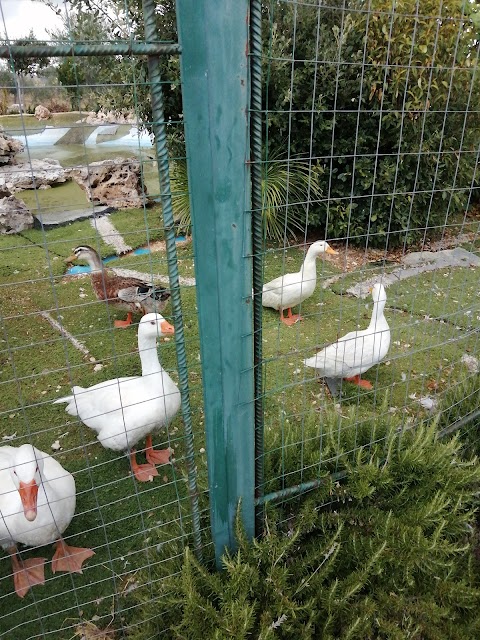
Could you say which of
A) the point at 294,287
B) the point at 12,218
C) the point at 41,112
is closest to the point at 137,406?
the point at 41,112

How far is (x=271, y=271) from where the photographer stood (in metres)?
6.01

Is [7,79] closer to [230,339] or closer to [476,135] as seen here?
[230,339]

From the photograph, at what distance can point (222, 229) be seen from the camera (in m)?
1.58

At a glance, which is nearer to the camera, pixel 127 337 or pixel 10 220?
pixel 127 337

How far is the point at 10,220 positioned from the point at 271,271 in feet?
12.4

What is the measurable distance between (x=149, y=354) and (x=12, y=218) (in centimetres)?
498

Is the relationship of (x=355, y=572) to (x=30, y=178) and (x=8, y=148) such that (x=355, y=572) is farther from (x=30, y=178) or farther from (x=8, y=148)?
(x=8, y=148)

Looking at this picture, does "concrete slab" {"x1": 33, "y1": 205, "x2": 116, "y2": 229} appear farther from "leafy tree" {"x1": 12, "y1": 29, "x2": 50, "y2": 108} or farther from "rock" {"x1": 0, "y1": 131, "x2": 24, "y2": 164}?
"leafy tree" {"x1": 12, "y1": 29, "x2": 50, "y2": 108}

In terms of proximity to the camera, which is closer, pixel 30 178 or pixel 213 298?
pixel 213 298

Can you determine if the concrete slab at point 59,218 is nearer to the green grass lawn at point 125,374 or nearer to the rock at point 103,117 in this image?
the green grass lawn at point 125,374

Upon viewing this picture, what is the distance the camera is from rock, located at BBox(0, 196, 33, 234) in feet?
22.7

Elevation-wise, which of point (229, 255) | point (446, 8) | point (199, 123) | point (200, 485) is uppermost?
point (446, 8)

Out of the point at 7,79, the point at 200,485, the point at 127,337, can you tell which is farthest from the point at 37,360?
the point at 7,79

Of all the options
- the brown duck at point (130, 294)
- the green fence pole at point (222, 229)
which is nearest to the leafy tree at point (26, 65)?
the green fence pole at point (222, 229)
